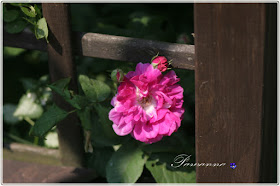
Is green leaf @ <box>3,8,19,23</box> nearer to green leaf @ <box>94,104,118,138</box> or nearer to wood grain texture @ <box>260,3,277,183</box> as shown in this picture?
green leaf @ <box>94,104,118,138</box>

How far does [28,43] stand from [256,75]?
89 cm

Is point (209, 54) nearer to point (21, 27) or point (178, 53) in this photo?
point (178, 53)

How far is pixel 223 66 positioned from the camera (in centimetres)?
145

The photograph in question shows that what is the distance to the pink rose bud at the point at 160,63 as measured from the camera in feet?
5.25

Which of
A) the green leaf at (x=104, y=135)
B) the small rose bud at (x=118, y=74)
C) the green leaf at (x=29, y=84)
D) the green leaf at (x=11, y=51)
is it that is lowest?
the green leaf at (x=104, y=135)

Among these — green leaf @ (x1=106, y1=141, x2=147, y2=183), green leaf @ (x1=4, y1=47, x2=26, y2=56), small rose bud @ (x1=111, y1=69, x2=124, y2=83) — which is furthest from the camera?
green leaf @ (x1=4, y1=47, x2=26, y2=56)

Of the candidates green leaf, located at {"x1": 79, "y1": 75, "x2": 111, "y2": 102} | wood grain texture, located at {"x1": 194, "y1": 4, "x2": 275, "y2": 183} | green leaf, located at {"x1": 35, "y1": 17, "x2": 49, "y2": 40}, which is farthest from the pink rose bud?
green leaf, located at {"x1": 35, "y1": 17, "x2": 49, "y2": 40}

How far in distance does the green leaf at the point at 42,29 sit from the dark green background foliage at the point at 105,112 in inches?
5.4

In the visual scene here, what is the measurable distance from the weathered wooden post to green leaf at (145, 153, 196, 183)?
0.31 meters

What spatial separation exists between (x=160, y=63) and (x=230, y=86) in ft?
0.81

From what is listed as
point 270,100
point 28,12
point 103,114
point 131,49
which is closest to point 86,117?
point 103,114

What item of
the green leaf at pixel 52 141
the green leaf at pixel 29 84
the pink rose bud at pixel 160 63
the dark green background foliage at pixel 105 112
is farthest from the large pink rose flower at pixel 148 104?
the green leaf at pixel 29 84

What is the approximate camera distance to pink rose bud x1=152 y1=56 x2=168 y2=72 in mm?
1600

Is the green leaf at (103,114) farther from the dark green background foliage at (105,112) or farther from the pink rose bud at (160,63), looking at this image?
the pink rose bud at (160,63)
